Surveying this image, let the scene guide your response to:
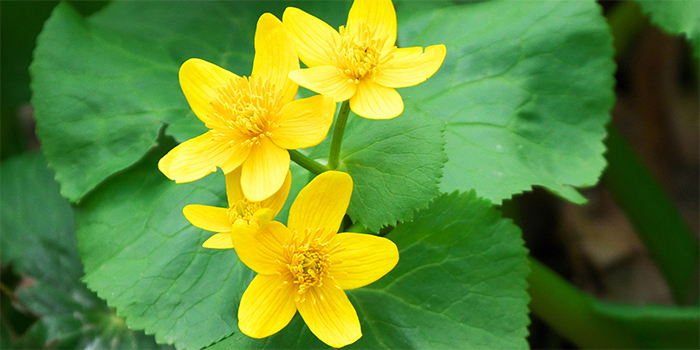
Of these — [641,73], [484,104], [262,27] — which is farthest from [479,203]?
[641,73]

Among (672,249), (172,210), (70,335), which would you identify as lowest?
(70,335)

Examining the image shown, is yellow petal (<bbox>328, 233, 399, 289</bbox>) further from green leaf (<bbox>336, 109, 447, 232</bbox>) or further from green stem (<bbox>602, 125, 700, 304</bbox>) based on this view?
green stem (<bbox>602, 125, 700, 304</bbox>)

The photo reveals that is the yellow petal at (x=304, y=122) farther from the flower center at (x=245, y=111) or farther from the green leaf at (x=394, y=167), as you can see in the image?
the green leaf at (x=394, y=167)

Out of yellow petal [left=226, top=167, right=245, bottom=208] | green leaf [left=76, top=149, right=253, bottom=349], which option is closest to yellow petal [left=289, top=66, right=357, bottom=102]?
yellow petal [left=226, top=167, right=245, bottom=208]

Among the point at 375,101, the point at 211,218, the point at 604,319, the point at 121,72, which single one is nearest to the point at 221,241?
the point at 211,218

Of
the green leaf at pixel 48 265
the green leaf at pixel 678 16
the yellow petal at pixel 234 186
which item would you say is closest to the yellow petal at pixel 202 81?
the yellow petal at pixel 234 186

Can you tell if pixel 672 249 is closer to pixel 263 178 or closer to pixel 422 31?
pixel 422 31
